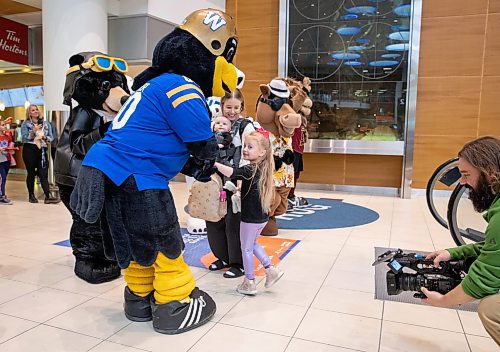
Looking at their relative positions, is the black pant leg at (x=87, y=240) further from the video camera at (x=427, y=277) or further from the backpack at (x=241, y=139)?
the video camera at (x=427, y=277)

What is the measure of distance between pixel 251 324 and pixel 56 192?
4727 millimetres

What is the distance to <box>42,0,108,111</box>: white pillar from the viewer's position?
18.0 ft

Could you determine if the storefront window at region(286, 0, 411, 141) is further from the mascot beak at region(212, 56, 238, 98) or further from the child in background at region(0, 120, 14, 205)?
the mascot beak at region(212, 56, 238, 98)

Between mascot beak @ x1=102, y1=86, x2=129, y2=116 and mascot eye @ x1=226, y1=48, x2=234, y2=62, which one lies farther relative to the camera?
mascot beak @ x1=102, y1=86, x2=129, y2=116

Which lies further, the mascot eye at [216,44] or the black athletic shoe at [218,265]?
the black athletic shoe at [218,265]

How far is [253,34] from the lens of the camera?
7.87 meters

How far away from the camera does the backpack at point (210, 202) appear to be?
2928mm

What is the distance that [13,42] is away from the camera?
23.6 ft

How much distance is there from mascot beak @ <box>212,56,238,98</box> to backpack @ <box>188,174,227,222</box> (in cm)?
86

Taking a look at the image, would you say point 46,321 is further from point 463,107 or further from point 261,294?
point 463,107

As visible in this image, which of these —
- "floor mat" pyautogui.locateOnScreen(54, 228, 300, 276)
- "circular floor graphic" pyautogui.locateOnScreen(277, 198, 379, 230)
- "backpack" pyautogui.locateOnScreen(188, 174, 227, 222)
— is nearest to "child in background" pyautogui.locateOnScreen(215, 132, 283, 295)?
"backpack" pyautogui.locateOnScreen(188, 174, 227, 222)

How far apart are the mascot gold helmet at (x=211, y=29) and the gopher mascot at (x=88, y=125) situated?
2.63ft

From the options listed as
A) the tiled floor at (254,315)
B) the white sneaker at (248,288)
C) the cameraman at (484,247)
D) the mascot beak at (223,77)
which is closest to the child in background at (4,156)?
the tiled floor at (254,315)

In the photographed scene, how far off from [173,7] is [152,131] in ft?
18.0
